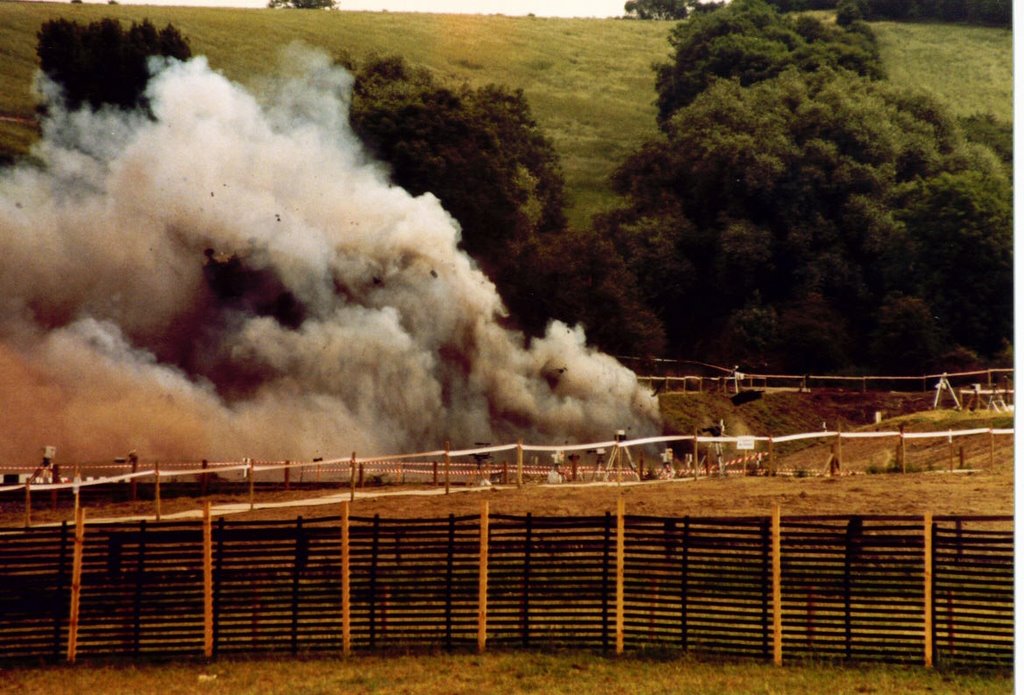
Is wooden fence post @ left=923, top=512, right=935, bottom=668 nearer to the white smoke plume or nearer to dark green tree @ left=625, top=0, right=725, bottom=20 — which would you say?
the white smoke plume

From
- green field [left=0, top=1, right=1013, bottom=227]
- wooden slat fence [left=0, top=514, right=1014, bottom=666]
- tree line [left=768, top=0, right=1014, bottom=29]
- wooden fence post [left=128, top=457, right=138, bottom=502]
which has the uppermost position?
tree line [left=768, top=0, right=1014, bottom=29]

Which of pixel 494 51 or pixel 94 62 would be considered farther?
pixel 494 51

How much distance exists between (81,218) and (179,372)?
20.5 feet

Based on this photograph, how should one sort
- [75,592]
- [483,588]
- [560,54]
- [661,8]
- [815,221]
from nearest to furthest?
[75,592]
[483,588]
[815,221]
[560,54]
[661,8]

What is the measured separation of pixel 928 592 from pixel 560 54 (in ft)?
216

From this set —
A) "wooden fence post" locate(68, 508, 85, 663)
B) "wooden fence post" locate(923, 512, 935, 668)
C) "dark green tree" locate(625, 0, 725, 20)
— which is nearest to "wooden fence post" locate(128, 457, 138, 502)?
"wooden fence post" locate(68, 508, 85, 663)

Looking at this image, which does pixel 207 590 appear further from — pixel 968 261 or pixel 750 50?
pixel 750 50

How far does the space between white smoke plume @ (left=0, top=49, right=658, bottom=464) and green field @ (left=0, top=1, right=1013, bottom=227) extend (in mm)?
5589

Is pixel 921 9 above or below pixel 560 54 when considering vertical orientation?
above

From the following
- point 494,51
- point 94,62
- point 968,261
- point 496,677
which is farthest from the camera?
point 494,51

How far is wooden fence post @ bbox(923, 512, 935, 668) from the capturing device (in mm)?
A: 19938

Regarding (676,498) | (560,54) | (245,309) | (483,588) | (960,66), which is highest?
(560,54)

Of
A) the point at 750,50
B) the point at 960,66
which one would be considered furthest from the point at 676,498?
the point at 750,50

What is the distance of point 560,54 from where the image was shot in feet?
271
